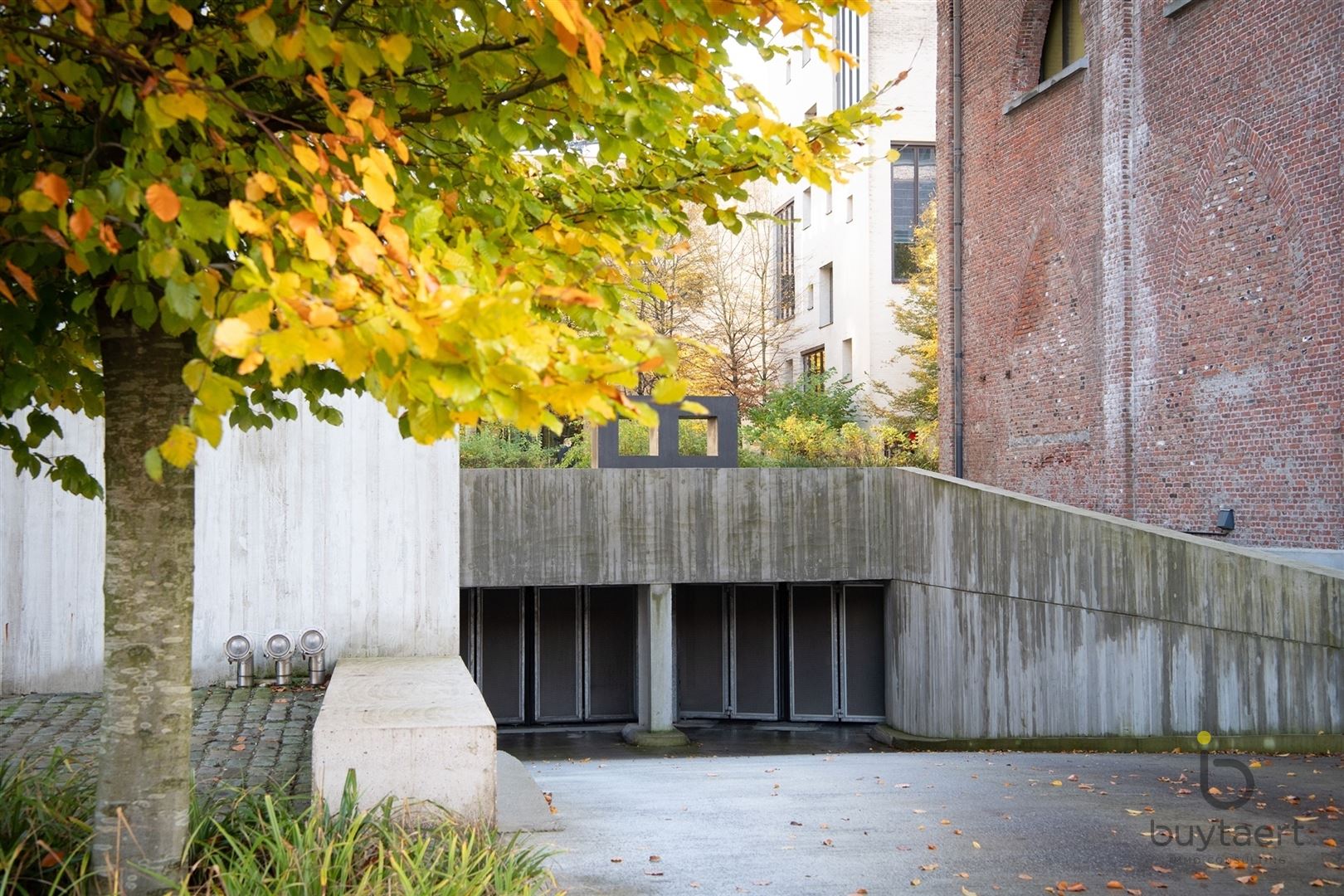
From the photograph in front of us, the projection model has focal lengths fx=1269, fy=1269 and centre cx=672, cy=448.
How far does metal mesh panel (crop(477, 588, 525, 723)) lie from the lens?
64.9 feet

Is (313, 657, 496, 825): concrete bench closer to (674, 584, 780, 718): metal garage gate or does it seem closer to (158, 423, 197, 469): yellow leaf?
(158, 423, 197, 469): yellow leaf

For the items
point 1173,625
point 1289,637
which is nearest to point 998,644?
point 1173,625

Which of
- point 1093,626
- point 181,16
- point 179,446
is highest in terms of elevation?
point 181,16

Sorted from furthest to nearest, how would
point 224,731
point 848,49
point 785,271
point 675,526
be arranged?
point 785,271
point 848,49
point 675,526
point 224,731

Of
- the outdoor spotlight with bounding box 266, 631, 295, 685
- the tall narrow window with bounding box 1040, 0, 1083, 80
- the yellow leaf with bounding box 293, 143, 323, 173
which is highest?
the tall narrow window with bounding box 1040, 0, 1083, 80

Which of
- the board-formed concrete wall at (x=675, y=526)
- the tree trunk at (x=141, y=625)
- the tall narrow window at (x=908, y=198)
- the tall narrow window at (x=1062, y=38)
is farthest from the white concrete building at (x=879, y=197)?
the tree trunk at (x=141, y=625)

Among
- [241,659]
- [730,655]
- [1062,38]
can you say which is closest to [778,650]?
[730,655]

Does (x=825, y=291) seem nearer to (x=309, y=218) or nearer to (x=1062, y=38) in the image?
(x=1062, y=38)

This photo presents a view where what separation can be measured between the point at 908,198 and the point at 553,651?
722 inches

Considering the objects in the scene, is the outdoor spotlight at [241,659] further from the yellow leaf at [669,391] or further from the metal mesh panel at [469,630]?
the metal mesh panel at [469,630]

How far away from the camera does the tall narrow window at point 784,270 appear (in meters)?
38.0

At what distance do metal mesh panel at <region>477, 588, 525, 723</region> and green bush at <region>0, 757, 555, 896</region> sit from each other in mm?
14201

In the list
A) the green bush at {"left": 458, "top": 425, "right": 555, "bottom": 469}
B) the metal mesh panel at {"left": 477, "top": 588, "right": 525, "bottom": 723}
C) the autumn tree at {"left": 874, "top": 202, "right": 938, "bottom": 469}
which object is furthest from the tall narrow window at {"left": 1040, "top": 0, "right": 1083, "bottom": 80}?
the metal mesh panel at {"left": 477, "top": 588, "right": 525, "bottom": 723}

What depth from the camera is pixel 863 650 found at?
64.8ft
